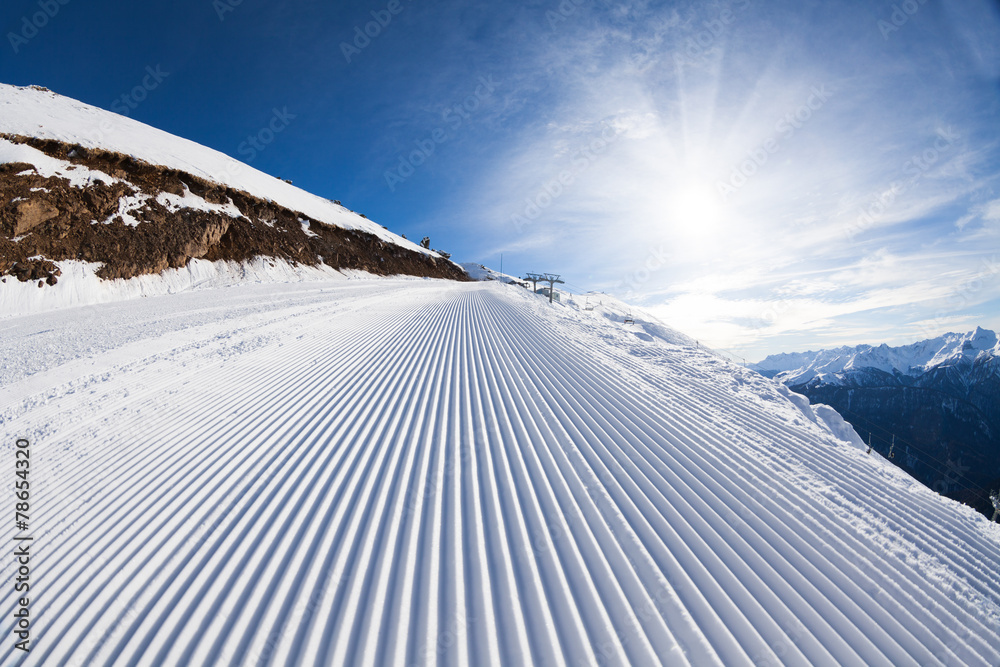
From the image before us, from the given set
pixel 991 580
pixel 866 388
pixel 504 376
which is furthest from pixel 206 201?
pixel 866 388

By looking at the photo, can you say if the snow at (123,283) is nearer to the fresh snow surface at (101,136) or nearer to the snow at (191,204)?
the snow at (191,204)

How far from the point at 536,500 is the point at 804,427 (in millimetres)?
5310

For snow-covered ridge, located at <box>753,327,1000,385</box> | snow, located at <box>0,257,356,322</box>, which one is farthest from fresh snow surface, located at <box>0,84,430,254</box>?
snow-covered ridge, located at <box>753,327,1000,385</box>

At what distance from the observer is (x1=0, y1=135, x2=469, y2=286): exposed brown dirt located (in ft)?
42.1

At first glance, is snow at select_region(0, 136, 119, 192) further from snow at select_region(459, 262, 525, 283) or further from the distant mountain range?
the distant mountain range

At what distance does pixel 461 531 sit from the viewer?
9.96 ft

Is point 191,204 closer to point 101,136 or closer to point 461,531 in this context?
point 101,136

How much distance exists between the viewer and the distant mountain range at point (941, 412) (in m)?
73.5

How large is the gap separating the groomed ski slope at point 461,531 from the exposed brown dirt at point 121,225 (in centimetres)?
1052

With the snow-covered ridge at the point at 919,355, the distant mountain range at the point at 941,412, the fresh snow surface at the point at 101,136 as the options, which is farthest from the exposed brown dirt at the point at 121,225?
the snow-covered ridge at the point at 919,355

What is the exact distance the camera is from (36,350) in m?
7.59

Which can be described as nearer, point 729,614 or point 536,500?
point 729,614

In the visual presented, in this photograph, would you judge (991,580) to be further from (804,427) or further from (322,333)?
(322,333)

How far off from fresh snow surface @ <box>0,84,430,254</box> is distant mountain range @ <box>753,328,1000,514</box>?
248 feet
